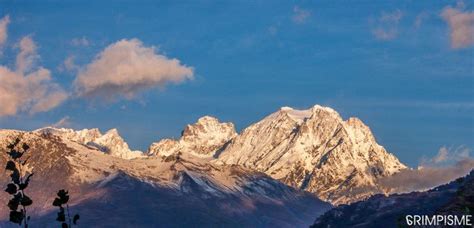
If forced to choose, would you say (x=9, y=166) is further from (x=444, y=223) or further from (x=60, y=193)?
(x=444, y=223)

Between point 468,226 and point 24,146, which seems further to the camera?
point 468,226

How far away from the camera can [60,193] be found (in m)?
90.4

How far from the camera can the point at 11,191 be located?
296 feet

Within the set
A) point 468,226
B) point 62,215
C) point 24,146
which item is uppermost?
point 468,226

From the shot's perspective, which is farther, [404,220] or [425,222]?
[404,220]

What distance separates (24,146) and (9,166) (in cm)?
376

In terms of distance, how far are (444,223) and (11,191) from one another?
126577 millimetres

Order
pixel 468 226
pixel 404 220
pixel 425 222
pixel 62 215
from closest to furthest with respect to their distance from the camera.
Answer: pixel 62 215, pixel 468 226, pixel 425 222, pixel 404 220

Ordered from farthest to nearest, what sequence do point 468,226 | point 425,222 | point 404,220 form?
point 404,220, point 425,222, point 468,226

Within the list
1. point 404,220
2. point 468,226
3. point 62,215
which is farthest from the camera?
point 404,220

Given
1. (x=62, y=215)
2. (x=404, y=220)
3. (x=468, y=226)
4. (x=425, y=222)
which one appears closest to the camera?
(x=62, y=215)

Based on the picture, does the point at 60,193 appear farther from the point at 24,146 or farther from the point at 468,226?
the point at 468,226

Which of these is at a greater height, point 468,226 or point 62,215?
point 468,226

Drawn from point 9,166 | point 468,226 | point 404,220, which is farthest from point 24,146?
point 404,220
